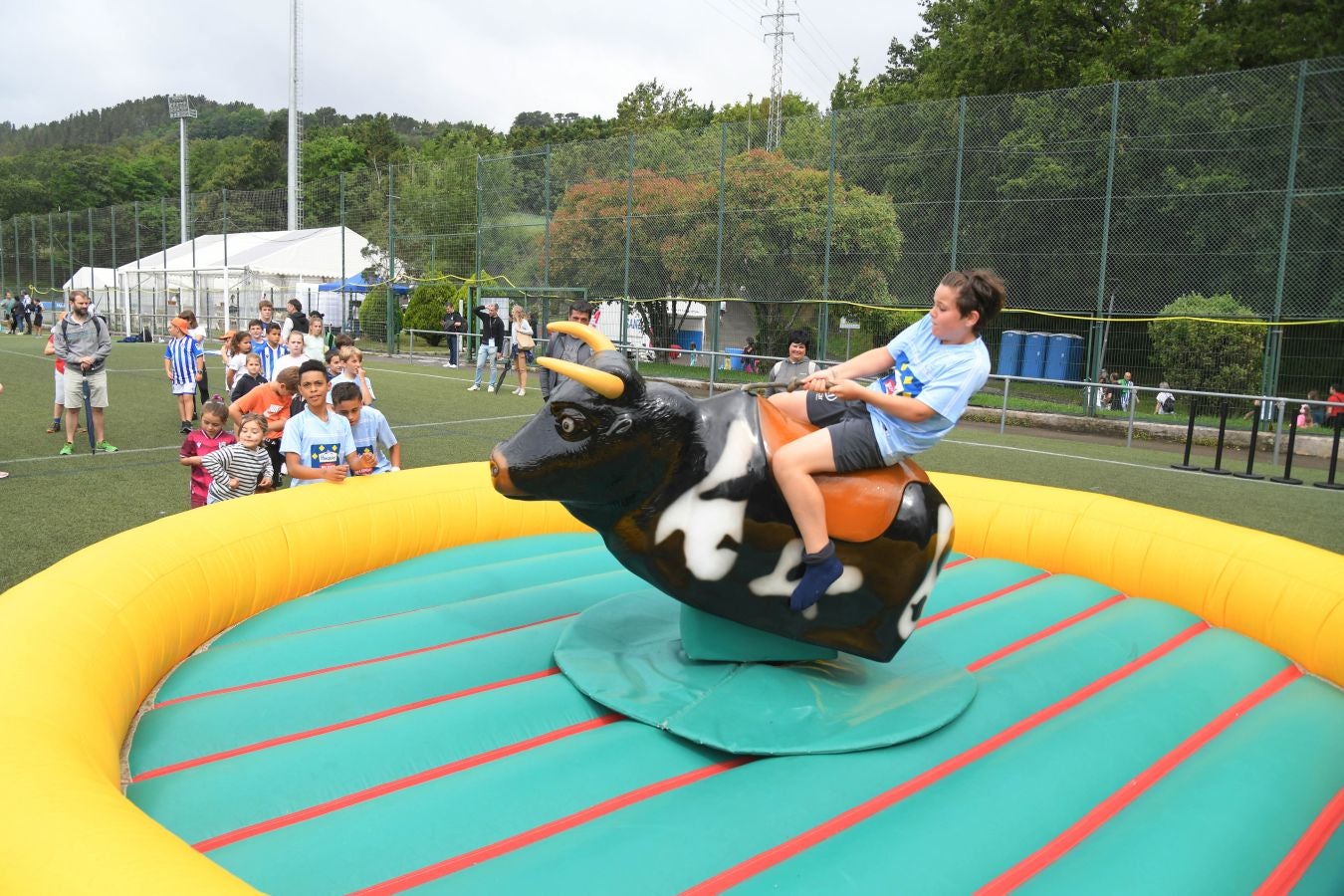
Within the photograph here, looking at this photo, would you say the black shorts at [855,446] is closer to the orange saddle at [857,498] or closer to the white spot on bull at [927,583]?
the orange saddle at [857,498]

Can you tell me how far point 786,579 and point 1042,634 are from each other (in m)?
1.47

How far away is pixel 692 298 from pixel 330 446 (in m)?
14.8

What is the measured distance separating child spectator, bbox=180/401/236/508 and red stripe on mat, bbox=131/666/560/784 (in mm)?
3421

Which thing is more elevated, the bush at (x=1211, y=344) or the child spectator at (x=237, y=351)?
the bush at (x=1211, y=344)

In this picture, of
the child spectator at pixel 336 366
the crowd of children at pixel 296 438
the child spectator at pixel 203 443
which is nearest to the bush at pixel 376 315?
the child spectator at pixel 336 366

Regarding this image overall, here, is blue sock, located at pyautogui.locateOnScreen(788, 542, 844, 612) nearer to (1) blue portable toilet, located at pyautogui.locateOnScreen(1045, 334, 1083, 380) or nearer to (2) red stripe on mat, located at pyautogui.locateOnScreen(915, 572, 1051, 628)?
(2) red stripe on mat, located at pyautogui.locateOnScreen(915, 572, 1051, 628)

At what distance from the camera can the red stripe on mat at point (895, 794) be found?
2385mm

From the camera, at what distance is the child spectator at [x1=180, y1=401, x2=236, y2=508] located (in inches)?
236

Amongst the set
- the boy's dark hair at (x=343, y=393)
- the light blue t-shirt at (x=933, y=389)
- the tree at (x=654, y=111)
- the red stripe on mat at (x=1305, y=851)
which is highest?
the tree at (x=654, y=111)

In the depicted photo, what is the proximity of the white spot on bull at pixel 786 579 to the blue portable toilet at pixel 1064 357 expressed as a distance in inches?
568

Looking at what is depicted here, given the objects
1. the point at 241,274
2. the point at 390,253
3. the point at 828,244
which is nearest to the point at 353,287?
the point at 241,274

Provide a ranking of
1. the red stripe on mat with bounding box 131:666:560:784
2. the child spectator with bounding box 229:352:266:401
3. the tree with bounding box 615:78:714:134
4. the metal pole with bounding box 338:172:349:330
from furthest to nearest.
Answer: the tree with bounding box 615:78:714:134, the metal pole with bounding box 338:172:349:330, the child spectator with bounding box 229:352:266:401, the red stripe on mat with bounding box 131:666:560:784

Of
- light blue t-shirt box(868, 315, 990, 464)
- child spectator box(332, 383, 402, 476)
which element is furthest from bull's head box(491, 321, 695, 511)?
child spectator box(332, 383, 402, 476)

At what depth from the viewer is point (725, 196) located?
1880 centimetres
